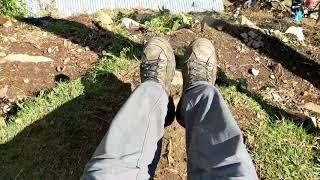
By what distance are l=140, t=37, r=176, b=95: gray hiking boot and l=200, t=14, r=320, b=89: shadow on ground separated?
4.20ft

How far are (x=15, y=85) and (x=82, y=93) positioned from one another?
73 centimetres

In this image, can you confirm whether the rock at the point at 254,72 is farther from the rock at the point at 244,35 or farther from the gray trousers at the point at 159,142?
the gray trousers at the point at 159,142

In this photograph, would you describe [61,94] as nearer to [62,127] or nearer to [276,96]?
[62,127]

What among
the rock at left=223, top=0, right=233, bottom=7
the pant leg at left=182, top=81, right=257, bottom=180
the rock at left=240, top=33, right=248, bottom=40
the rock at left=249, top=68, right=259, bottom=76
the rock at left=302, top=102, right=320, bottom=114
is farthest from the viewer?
the rock at left=223, top=0, right=233, bottom=7

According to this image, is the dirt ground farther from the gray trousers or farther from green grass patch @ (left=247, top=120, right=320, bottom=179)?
the gray trousers

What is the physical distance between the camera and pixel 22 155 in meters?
4.00

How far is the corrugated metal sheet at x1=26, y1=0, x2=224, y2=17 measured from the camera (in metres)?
6.30

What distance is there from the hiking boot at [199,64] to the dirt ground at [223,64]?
16.3 inches

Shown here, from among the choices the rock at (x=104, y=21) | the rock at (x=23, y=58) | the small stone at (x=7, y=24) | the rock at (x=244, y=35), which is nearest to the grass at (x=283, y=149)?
the rock at (x=244, y=35)

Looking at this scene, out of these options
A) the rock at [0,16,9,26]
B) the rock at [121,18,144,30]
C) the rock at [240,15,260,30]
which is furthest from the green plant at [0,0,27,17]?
the rock at [240,15,260,30]

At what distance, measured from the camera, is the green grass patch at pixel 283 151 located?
12.5ft

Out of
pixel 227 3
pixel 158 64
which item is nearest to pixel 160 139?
pixel 158 64

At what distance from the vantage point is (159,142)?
10.7ft

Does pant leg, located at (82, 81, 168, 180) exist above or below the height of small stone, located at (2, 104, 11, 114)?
above
